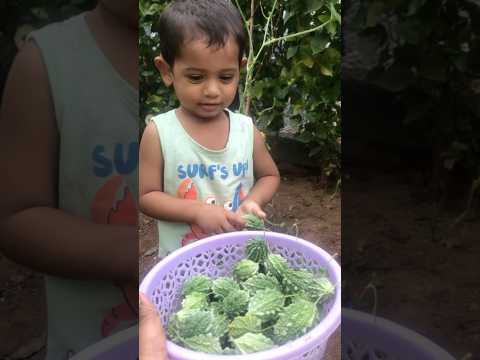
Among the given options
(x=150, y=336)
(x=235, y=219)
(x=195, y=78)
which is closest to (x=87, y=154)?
(x=150, y=336)

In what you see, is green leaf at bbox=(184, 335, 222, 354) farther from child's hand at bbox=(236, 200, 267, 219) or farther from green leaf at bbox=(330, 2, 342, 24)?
green leaf at bbox=(330, 2, 342, 24)

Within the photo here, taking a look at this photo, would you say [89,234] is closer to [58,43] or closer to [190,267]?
[58,43]

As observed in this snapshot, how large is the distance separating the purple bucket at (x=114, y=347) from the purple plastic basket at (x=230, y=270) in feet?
0.72

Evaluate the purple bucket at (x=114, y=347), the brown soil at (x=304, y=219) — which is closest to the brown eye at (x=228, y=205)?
the brown soil at (x=304, y=219)

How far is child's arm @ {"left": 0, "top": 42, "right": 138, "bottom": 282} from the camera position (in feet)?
2.19

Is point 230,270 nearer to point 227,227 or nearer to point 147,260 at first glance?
point 227,227

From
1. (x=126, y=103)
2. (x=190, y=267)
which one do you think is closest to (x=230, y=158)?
(x=190, y=267)

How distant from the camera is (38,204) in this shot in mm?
693

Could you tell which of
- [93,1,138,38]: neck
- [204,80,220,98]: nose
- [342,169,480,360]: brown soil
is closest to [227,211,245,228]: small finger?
[204,80,220,98]: nose

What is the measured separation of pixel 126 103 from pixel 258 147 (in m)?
0.64

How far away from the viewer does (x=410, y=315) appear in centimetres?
90

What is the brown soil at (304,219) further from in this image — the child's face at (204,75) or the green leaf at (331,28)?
the green leaf at (331,28)

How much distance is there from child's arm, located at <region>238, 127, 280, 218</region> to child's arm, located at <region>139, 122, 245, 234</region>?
0.28 ft

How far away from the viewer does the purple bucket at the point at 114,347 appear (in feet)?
2.52
